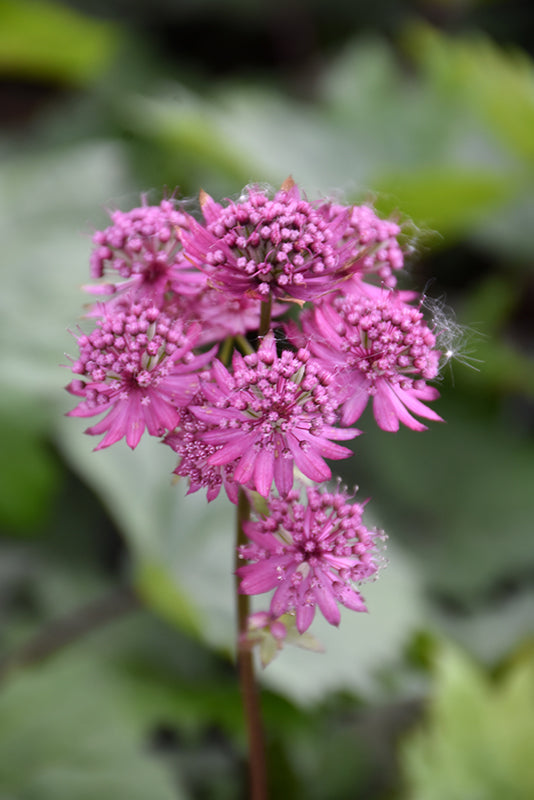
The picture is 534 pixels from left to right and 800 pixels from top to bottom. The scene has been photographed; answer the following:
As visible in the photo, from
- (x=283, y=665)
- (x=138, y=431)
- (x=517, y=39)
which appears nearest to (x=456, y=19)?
(x=517, y=39)

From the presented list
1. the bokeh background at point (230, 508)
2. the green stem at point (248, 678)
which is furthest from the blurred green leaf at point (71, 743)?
the green stem at point (248, 678)

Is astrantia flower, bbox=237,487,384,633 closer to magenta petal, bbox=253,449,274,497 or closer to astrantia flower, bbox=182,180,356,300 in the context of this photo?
magenta petal, bbox=253,449,274,497

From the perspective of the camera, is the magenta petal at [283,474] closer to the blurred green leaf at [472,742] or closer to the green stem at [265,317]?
the green stem at [265,317]

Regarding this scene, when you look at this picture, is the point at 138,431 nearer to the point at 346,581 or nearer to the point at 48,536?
the point at 346,581

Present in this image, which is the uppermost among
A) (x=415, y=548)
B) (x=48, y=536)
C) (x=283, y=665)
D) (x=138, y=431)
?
(x=138, y=431)

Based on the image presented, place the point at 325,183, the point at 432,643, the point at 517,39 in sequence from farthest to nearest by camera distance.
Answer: the point at 517,39
the point at 325,183
the point at 432,643

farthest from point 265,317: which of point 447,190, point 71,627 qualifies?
point 447,190
